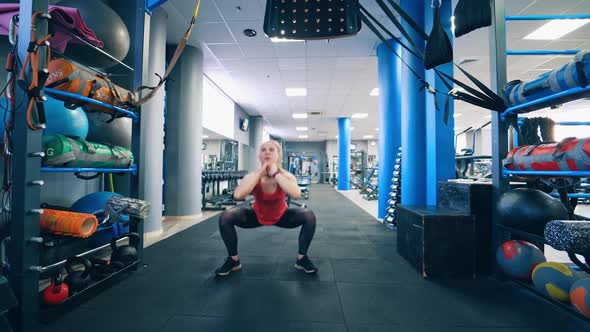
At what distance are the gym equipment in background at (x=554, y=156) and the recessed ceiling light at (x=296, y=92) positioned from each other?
5.61 m

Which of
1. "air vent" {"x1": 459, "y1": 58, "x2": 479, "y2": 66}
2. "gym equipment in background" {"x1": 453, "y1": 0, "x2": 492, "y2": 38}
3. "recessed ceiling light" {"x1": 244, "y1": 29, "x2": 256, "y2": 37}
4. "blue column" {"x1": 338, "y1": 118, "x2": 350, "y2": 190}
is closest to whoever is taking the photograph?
"gym equipment in background" {"x1": 453, "y1": 0, "x2": 492, "y2": 38}

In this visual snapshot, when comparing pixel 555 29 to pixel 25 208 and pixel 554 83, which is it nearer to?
pixel 554 83

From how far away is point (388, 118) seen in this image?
4309 mm

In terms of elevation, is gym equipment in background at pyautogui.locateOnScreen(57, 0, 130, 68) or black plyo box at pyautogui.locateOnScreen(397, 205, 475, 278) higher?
gym equipment in background at pyautogui.locateOnScreen(57, 0, 130, 68)

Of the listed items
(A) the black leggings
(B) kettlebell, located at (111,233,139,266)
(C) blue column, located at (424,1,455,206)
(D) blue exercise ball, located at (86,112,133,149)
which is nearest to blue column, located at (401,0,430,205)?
(C) blue column, located at (424,1,455,206)

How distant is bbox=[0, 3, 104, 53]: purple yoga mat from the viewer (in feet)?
4.89

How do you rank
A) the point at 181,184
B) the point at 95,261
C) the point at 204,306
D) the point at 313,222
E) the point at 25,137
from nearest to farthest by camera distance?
the point at 25,137 → the point at 204,306 → the point at 95,261 → the point at 313,222 → the point at 181,184

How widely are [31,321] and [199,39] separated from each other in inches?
159

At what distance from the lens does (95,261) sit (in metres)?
1.76

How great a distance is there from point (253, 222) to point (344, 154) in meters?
9.16

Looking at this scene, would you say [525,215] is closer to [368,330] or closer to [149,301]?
[368,330]

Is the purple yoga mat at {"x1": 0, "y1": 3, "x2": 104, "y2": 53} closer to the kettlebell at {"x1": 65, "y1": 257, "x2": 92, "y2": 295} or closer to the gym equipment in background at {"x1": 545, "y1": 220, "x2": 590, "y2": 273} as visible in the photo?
the kettlebell at {"x1": 65, "y1": 257, "x2": 92, "y2": 295}

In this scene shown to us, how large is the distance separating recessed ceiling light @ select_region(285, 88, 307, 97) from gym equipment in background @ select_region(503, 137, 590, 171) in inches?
221

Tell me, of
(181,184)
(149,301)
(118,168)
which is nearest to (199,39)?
(181,184)
